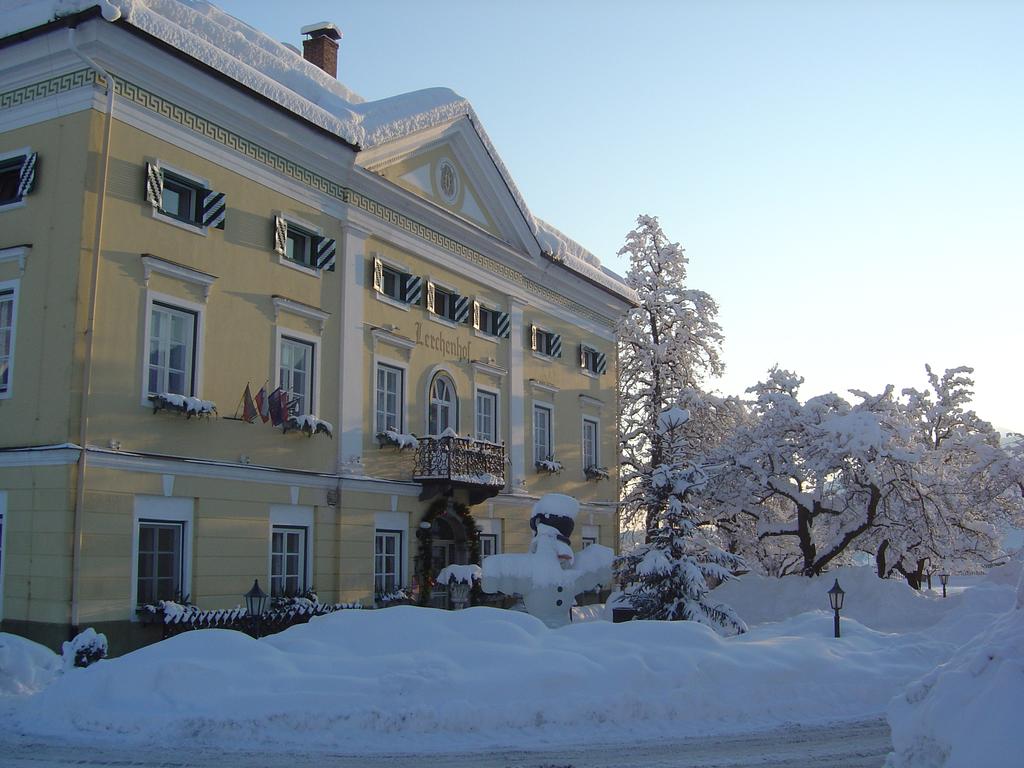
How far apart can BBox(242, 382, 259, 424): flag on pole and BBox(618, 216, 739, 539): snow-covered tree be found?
23425mm

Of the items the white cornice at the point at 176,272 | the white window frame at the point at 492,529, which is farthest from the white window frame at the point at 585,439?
the white cornice at the point at 176,272

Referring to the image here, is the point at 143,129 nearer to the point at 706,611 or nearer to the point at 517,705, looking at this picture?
the point at 517,705

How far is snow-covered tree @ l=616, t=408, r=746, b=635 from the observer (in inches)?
872

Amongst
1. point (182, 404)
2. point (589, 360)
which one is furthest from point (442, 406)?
point (182, 404)

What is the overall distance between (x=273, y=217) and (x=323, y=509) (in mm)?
6321

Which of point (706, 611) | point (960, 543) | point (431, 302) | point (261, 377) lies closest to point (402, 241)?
point (431, 302)

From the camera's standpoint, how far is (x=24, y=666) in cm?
1378

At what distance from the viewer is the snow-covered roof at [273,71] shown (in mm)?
17422

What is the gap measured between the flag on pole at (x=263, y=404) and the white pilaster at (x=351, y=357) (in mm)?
2520

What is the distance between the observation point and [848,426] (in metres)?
30.9

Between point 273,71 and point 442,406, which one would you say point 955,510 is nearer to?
point 442,406

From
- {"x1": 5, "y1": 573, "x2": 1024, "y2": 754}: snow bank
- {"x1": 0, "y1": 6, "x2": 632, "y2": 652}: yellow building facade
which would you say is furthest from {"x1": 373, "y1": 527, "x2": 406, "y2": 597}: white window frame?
{"x1": 5, "y1": 573, "x2": 1024, "y2": 754}: snow bank

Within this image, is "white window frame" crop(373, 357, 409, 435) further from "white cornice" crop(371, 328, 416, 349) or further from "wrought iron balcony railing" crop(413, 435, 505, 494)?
"wrought iron balcony railing" crop(413, 435, 505, 494)

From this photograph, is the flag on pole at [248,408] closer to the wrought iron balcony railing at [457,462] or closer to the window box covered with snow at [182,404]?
the window box covered with snow at [182,404]
